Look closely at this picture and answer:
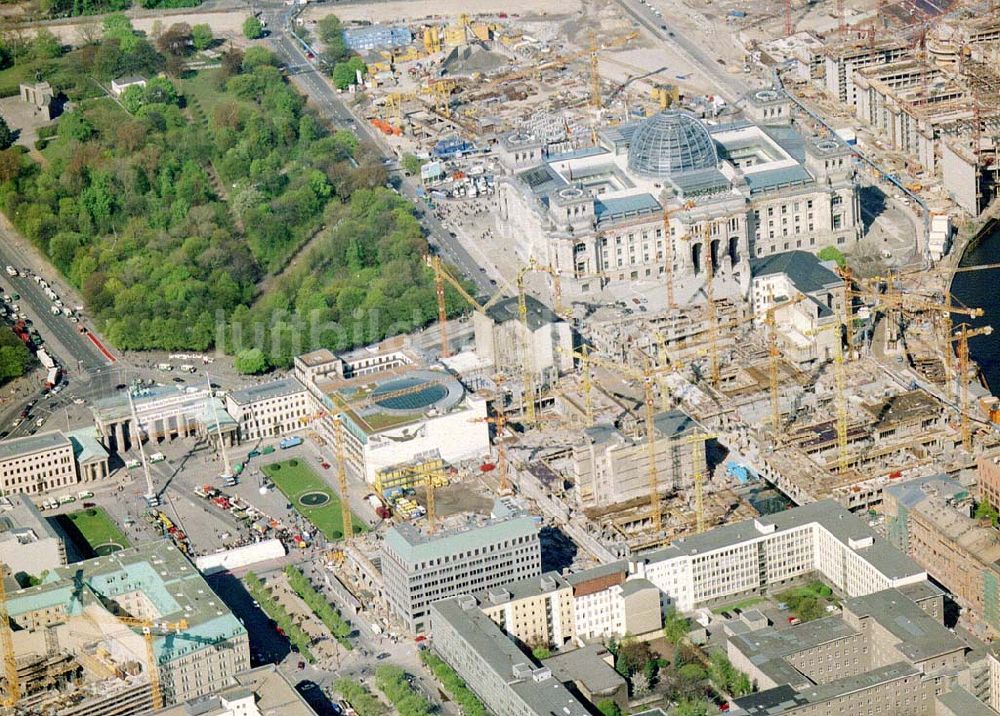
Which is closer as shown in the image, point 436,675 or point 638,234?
point 436,675

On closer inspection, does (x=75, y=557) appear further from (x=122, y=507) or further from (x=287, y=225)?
(x=287, y=225)

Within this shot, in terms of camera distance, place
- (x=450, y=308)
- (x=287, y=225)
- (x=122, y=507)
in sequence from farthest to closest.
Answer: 1. (x=287, y=225)
2. (x=450, y=308)
3. (x=122, y=507)

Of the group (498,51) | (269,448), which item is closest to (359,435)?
(269,448)

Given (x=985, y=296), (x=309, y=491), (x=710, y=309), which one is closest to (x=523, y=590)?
(x=309, y=491)

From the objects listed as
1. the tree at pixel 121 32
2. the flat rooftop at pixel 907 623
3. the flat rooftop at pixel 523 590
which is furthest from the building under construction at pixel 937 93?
the tree at pixel 121 32

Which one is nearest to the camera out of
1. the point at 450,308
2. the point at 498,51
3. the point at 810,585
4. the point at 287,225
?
the point at 810,585

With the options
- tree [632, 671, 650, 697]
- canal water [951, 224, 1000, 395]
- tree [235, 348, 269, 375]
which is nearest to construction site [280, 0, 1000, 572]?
canal water [951, 224, 1000, 395]

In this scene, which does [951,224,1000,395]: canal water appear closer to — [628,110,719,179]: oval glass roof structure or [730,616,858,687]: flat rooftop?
[628,110,719,179]: oval glass roof structure
